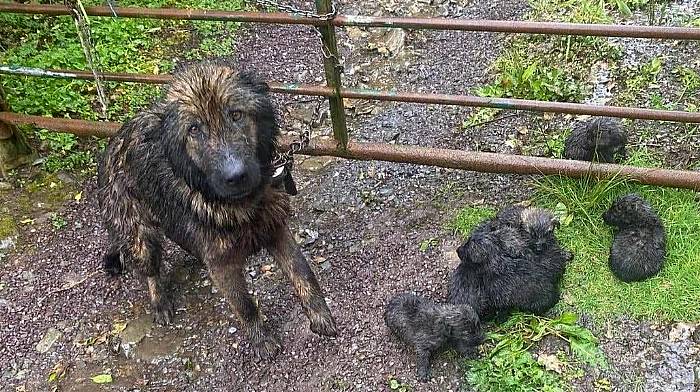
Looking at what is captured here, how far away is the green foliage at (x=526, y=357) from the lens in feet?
11.9

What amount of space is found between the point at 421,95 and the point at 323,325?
5.28ft

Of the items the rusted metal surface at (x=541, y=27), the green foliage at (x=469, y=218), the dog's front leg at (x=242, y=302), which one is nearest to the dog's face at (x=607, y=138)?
the rusted metal surface at (x=541, y=27)

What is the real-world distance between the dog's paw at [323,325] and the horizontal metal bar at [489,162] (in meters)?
1.29

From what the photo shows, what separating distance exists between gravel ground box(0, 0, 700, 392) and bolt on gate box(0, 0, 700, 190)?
0.34 meters

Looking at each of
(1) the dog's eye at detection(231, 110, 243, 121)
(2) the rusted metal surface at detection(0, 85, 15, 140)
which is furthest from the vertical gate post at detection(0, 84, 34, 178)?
(1) the dog's eye at detection(231, 110, 243, 121)

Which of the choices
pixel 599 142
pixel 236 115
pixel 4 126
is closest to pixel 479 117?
pixel 599 142

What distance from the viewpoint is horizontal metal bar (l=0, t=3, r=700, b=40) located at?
3.88 m

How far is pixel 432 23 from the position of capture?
4.14m

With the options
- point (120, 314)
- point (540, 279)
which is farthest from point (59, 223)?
point (540, 279)

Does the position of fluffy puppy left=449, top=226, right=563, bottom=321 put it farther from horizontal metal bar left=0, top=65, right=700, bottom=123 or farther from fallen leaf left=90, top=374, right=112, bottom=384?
fallen leaf left=90, top=374, right=112, bottom=384

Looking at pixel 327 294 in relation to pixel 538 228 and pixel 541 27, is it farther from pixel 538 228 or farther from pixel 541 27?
pixel 541 27

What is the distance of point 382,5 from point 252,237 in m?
4.08

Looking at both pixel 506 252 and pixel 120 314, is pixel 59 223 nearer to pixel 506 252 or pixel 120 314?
pixel 120 314

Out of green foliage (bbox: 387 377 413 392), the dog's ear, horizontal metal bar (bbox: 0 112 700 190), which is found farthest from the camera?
horizontal metal bar (bbox: 0 112 700 190)
